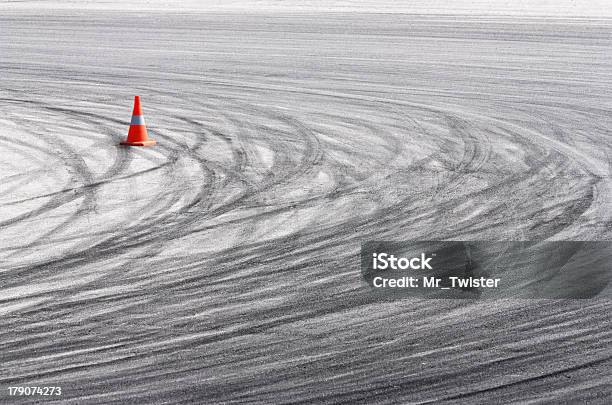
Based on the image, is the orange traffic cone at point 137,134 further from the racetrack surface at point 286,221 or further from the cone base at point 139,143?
the racetrack surface at point 286,221

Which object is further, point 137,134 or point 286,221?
point 137,134

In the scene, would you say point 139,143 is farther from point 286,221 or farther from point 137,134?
point 286,221

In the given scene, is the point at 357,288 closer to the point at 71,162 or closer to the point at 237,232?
the point at 237,232

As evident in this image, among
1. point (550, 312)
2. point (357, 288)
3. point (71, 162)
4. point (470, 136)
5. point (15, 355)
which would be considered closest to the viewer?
point (15, 355)

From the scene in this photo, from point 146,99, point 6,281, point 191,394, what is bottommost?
point 191,394

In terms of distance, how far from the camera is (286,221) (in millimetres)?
8219

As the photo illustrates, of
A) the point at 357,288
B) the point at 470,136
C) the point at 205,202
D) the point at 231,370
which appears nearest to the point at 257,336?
the point at 231,370

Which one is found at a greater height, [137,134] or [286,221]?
[137,134]

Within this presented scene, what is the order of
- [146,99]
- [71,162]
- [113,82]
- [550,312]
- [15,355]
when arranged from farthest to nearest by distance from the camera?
[113,82] → [146,99] → [71,162] → [550,312] → [15,355]

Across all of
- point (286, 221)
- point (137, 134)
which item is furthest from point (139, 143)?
point (286, 221)

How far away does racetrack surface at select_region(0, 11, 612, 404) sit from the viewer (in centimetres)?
535

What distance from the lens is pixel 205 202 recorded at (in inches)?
346

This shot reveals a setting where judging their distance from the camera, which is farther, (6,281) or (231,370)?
(6,281)

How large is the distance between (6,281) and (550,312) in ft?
11.1
